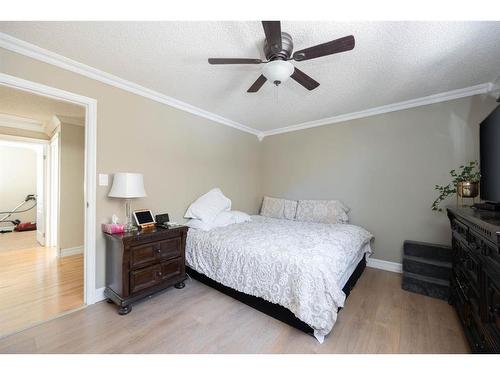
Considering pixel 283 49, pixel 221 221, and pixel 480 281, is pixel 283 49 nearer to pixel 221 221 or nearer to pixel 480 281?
pixel 480 281

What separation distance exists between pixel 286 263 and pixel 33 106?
13.5 feet

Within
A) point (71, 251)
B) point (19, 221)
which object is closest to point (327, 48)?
point (71, 251)

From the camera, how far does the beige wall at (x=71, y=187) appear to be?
3629mm

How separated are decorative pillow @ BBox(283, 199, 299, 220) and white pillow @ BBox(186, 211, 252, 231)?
0.70 metres

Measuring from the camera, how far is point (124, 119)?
2.42 m

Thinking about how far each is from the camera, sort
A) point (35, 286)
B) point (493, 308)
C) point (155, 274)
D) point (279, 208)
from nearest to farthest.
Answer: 1. point (493, 308)
2. point (155, 274)
3. point (35, 286)
4. point (279, 208)

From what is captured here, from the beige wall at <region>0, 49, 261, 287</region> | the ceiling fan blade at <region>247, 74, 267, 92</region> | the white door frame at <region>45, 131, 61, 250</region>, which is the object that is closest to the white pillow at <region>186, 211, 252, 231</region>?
the beige wall at <region>0, 49, 261, 287</region>

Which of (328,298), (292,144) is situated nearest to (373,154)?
(292,144)

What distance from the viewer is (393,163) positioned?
3020 millimetres

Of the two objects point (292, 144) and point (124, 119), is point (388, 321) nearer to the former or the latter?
point (292, 144)

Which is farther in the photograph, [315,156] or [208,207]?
[315,156]

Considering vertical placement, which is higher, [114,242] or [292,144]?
[292,144]

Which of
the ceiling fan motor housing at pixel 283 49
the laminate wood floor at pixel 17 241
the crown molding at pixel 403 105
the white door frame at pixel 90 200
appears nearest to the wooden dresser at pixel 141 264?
the white door frame at pixel 90 200
